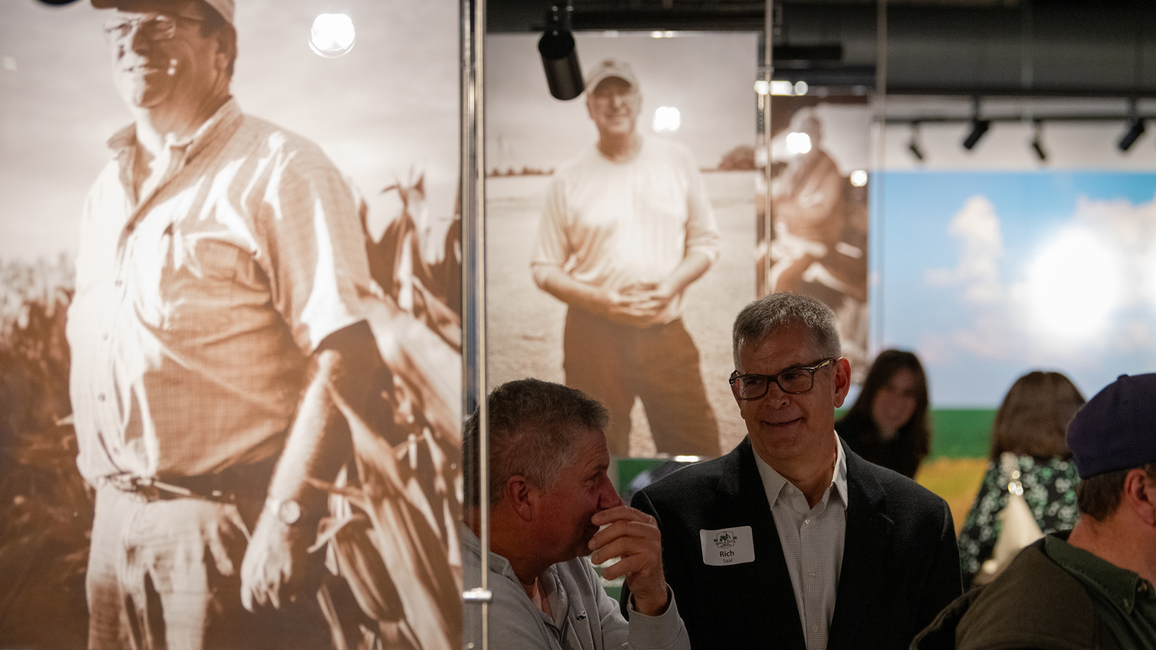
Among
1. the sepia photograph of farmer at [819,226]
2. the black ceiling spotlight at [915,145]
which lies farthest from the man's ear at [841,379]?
the black ceiling spotlight at [915,145]

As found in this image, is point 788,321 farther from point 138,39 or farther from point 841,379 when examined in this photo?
point 138,39

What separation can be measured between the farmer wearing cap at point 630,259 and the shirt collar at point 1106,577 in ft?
4.04

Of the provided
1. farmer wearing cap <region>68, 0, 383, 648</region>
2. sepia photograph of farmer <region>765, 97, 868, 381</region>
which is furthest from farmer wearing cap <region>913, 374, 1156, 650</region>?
sepia photograph of farmer <region>765, 97, 868, 381</region>

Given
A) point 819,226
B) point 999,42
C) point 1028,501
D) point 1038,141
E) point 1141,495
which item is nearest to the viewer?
point 1141,495

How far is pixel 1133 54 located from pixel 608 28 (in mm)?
5386

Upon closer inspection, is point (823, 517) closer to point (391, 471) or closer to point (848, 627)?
point (848, 627)

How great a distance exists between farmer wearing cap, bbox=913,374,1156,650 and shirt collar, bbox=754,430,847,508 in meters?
Answer: 0.36

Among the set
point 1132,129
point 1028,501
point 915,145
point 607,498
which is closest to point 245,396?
point 607,498

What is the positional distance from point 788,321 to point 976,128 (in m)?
5.64

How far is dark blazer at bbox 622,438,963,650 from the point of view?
5.21 feet

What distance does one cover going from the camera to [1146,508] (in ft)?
4.30

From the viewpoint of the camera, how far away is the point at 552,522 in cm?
143

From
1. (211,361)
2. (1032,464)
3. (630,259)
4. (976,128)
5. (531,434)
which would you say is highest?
(976,128)

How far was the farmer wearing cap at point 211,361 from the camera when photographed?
1.20m
